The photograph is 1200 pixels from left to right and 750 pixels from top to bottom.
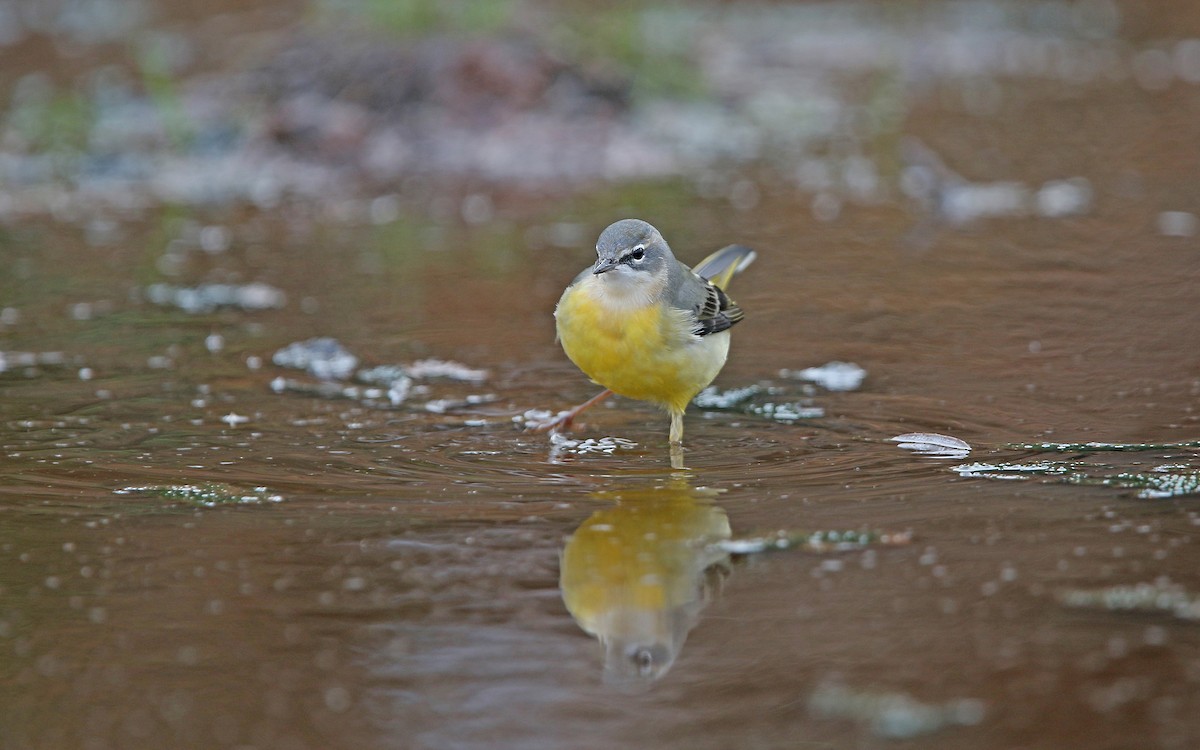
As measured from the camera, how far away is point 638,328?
607 cm

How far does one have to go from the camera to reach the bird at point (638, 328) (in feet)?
19.9

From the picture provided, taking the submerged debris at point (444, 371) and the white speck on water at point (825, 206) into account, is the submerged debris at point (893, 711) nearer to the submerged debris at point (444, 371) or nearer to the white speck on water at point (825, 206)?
the submerged debris at point (444, 371)

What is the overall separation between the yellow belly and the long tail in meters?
1.30

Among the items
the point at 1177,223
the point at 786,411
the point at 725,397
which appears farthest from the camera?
the point at 1177,223

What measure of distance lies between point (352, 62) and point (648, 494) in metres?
8.64

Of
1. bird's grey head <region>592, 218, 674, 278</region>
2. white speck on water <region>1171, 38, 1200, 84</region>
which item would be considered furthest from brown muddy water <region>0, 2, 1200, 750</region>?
white speck on water <region>1171, 38, 1200, 84</region>

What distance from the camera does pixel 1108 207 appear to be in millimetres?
10156

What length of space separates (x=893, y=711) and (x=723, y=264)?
4237mm

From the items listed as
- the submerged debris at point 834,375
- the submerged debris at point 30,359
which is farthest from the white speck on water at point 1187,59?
the submerged debris at point 30,359

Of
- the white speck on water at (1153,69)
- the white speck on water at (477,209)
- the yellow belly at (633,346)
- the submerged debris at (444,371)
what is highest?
the white speck on water at (1153,69)

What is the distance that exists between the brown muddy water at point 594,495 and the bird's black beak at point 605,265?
755 mm

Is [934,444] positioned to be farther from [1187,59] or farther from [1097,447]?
[1187,59]

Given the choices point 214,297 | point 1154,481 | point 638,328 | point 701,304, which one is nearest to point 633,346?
point 638,328

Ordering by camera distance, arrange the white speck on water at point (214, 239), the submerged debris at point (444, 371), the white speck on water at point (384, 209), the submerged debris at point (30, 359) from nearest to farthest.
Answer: the submerged debris at point (444, 371) < the submerged debris at point (30, 359) < the white speck on water at point (214, 239) < the white speck on water at point (384, 209)
